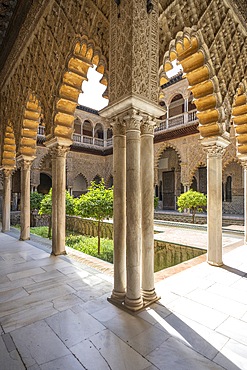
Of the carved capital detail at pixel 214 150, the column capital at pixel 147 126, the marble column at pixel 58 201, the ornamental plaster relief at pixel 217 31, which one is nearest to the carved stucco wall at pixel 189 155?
the ornamental plaster relief at pixel 217 31

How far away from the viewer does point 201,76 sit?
4.40 m

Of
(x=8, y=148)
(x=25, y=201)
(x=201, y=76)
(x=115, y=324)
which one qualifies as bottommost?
(x=115, y=324)

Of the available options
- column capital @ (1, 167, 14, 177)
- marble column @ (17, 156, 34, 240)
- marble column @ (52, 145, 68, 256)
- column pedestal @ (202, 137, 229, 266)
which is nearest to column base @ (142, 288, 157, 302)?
column pedestal @ (202, 137, 229, 266)

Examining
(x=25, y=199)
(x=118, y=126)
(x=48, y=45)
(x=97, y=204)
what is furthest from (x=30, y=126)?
(x=118, y=126)

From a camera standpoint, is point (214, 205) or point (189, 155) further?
point (189, 155)

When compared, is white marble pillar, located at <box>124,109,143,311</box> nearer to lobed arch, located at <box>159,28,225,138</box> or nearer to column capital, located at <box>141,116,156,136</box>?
column capital, located at <box>141,116,156,136</box>

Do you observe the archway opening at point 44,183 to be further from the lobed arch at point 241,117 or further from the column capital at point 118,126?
the column capital at point 118,126

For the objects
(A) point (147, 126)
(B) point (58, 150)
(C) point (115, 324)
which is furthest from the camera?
(B) point (58, 150)

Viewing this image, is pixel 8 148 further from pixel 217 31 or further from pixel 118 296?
pixel 217 31

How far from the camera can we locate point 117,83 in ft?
9.96

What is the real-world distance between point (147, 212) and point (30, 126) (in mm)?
5281

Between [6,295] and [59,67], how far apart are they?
4545mm

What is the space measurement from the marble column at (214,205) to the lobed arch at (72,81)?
9.14 ft

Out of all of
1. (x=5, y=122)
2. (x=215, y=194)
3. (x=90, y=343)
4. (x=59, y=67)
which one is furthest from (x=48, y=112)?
(x=90, y=343)
